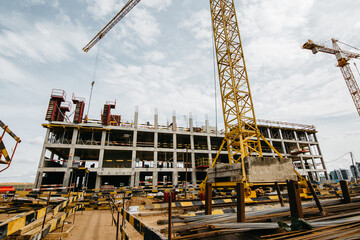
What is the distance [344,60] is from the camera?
46656mm

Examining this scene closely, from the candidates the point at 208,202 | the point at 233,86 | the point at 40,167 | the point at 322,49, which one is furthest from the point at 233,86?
the point at 322,49

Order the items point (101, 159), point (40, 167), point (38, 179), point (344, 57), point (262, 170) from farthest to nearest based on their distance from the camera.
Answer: point (344, 57), point (101, 159), point (40, 167), point (38, 179), point (262, 170)

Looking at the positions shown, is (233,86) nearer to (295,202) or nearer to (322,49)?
(295,202)

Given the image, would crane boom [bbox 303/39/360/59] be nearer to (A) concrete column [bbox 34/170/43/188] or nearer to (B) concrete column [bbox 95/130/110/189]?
(B) concrete column [bbox 95/130/110/189]

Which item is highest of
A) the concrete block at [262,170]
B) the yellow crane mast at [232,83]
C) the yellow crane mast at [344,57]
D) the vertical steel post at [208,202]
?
the yellow crane mast at [344,57]

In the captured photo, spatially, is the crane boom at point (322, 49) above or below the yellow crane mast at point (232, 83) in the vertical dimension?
above

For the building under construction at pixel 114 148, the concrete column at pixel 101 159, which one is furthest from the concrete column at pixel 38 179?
the concrete column at pixel 101 159

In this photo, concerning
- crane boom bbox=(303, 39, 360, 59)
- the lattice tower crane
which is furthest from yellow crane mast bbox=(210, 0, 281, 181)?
crane boom bbox=(303, 39, 360, 59)

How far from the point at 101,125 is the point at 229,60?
18414 mm

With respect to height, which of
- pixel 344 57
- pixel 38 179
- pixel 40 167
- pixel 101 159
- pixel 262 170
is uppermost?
pixel 344 57

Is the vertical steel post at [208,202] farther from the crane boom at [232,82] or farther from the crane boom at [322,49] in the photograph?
the crane boom at [322,49]

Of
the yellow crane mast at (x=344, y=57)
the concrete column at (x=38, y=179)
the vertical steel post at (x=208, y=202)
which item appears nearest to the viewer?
the vertical steel post at (x=208, y=202)

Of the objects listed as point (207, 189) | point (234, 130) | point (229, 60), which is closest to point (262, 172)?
point (234, 130)

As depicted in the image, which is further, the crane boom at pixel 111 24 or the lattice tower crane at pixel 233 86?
the crane boom at pixel 111 24
